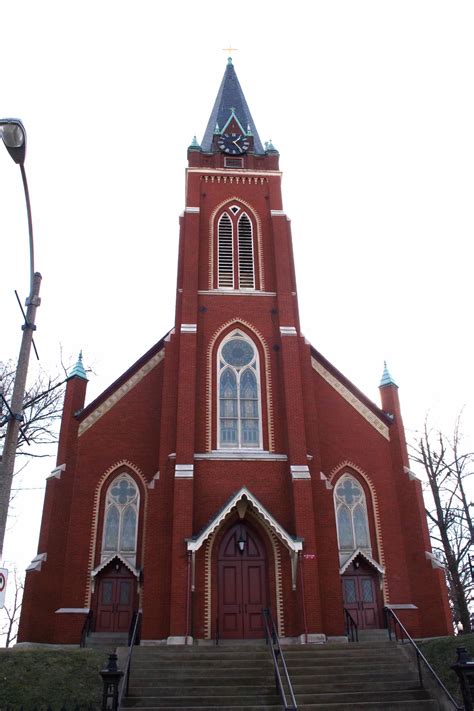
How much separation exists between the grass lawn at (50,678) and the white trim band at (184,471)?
5072 mm

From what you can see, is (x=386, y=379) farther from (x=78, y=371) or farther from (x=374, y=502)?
(x=78, y=371)

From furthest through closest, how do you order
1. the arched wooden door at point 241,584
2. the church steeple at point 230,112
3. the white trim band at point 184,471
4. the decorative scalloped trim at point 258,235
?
the church steeple at point 230,112
the decorative scalloped trim at point 258,235
the white trim band at point 184,471
the arched wooden door at point 241,584

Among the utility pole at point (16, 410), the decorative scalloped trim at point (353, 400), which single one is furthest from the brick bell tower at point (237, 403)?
the utility pole at point (16, 410)

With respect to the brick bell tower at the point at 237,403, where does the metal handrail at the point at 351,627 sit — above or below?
below

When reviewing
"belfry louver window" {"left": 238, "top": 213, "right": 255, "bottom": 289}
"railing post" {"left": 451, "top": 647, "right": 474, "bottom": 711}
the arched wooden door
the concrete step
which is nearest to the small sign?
the concrete step

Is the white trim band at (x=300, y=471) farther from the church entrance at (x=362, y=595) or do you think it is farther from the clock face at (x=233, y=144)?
the clock face at (x=233, y=144)

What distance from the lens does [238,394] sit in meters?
19.8

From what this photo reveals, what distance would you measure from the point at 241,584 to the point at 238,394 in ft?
18.5

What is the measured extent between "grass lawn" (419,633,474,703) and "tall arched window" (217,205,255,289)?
1248 cm

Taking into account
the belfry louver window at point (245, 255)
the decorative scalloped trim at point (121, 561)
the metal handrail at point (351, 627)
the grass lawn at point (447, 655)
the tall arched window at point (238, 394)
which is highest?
the belfry louver window at point (245, 255)

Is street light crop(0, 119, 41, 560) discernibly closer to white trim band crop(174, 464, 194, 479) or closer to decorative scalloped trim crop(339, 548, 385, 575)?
Result: white trim band crop(174, 464, 194, 479)

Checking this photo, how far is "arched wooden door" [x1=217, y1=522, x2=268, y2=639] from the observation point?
16.6 meters

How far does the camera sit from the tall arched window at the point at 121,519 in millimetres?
18844

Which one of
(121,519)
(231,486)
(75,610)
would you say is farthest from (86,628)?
(231,486)
